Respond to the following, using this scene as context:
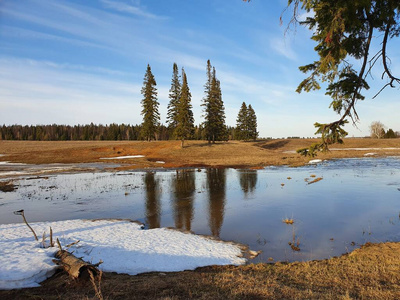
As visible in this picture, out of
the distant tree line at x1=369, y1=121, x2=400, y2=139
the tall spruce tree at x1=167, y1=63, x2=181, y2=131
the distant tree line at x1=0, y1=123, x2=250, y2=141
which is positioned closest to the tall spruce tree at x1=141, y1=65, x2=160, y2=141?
the tall spruce tree at x1=167, y1=63, x2=181, y2=131

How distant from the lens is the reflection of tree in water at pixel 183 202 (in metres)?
12.5

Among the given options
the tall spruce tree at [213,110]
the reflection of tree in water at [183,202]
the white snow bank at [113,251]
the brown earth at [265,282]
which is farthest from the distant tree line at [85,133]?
the brown earth at [265,282]

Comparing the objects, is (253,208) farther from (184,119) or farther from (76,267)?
(184,119)

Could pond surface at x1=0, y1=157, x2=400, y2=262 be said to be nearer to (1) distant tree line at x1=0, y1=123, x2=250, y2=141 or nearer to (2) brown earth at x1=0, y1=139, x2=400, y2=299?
(2) brown earth at x1=0, y1=139, x2=400, y2=299

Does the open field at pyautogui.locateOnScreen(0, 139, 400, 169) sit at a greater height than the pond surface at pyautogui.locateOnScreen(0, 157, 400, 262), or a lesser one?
greater

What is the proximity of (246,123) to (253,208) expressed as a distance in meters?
64.7

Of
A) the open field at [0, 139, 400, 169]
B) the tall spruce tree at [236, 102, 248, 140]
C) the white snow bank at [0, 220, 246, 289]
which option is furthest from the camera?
the tall spruce tree at [236, 102, 248, 140]

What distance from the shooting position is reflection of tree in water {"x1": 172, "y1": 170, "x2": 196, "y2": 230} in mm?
12508

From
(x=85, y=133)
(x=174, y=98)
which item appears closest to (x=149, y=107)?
(x=174, y=98)

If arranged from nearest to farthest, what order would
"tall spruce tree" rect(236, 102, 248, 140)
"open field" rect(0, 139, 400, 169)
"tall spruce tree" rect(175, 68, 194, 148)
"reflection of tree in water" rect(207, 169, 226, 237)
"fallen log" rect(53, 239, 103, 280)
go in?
"fallen log" rect(53, 239, 103, 280) → "reflection of tree in water" rect(207, 169, 226, 237) → "open field" rect(0, 139, 400, 169) → "tall spruce tree" rect(175, 68, 194, 148) → "tall spruce tree" rect(236, 102, 248, 140)

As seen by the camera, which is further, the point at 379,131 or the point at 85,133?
the point at 85,133

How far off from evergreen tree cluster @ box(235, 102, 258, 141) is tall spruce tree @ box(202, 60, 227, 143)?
53.7 feet

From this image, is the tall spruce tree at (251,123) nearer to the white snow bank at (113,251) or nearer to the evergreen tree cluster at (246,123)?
the evergreen tree cluster at (246,123)

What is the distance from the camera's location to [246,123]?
3063 inches
